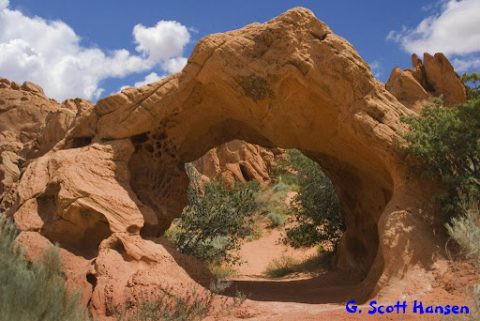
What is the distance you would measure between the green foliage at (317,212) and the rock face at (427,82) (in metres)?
3.64

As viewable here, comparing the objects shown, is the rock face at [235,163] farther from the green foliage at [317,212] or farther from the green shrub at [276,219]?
the green foliage at [317,212]

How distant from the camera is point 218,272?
14344 mm

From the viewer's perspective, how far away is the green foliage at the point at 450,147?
7301 millimetres

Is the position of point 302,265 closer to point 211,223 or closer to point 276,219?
→ point 211,223

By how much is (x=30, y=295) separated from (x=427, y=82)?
52.8 feet

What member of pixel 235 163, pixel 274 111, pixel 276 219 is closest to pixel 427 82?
pixel 276 219

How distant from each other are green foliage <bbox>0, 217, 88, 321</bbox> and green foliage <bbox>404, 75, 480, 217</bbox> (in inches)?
217

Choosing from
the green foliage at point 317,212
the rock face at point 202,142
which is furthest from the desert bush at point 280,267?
the rock face at point 202,142

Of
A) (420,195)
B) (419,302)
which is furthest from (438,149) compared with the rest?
(419,302)

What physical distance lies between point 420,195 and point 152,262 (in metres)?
4.45

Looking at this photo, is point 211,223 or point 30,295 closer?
point 30,295

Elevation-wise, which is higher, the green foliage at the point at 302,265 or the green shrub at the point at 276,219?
the green shrub at the point at 276,219

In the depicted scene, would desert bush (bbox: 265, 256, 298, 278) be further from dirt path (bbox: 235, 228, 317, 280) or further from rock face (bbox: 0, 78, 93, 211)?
rock face (bbox: 0, 78, 93, 211)

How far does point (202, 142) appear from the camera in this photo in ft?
33.9
